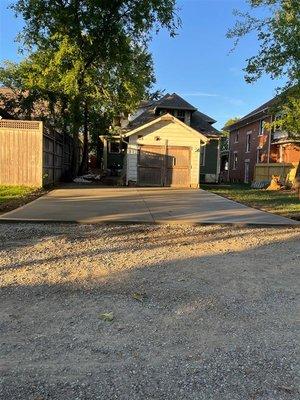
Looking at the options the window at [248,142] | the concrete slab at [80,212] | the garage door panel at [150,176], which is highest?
the window at [248,142]

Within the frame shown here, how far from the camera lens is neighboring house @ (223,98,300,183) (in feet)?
98.5

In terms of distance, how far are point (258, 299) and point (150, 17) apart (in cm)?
2087

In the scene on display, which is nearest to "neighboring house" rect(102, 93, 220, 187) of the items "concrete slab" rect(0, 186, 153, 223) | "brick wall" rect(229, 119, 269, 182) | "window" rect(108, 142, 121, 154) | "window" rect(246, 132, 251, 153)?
"window" rect(108, 142, 121, 154)

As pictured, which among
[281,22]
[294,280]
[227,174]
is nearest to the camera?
[294,280]

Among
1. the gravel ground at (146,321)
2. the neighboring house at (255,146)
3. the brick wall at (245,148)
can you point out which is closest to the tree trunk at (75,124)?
the neighboring house at (255,146)

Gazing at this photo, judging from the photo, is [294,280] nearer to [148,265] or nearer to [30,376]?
[148,265]

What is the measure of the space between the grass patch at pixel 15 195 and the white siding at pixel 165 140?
25.3 ft

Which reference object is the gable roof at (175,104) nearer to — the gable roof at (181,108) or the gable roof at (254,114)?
the gable roof at (181,108)

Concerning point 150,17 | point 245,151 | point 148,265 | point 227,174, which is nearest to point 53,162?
point 150,17

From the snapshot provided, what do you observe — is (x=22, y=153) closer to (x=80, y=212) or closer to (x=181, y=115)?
(x=80, y=212)

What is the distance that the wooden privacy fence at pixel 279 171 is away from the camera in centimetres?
2572

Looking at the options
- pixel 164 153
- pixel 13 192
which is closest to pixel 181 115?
pixel 164 153

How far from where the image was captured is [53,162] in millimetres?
20234

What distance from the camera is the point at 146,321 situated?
3.70 metres
